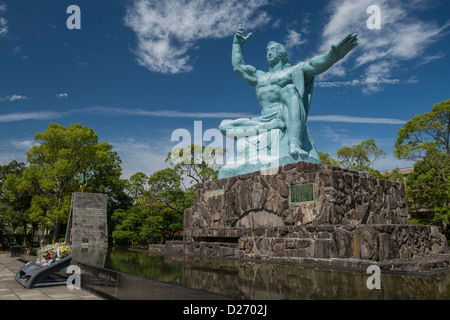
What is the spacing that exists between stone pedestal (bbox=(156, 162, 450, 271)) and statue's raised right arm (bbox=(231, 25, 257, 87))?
3.64 meters

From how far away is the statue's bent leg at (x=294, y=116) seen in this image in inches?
367

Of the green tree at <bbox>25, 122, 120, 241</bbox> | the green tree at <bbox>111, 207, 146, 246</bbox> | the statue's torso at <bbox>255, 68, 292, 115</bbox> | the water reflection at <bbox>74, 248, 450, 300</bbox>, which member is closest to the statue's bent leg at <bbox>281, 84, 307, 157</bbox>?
the statue's torso at <bbox>255, 68, 292, 115</bbox>

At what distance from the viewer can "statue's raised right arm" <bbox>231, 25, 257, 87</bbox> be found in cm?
1130

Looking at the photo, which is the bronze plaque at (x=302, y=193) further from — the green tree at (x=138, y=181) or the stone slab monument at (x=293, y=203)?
the green tree at (x=138, y=181)

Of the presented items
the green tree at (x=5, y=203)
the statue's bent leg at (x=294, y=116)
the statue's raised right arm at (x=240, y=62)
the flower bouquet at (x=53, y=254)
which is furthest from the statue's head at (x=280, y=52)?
the green tree at (x=5, y=203)

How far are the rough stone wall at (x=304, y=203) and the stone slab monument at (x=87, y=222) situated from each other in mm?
10174

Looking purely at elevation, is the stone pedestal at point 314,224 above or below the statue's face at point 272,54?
below

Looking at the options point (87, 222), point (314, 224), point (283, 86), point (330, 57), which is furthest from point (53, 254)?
point (87, 222)

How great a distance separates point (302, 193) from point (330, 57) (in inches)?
158

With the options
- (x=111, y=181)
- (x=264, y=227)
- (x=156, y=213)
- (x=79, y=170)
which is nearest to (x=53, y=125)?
(x=79, y=170)

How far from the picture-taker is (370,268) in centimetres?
569
